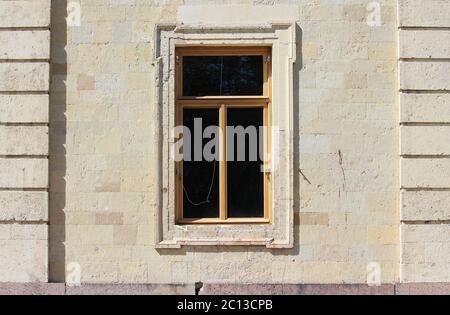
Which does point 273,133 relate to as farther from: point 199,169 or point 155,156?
point 155,156

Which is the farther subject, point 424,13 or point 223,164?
point 223,164

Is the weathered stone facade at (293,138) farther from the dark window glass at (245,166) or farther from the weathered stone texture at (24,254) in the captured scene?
the dark window glass at (245,166)

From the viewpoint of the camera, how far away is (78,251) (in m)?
8.04

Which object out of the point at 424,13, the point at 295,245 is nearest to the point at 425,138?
the point at 424,13

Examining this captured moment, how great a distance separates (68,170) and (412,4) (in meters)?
4.41

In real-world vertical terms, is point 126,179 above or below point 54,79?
below

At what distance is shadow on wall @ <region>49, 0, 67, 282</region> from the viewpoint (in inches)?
316

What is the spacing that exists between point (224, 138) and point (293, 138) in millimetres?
819

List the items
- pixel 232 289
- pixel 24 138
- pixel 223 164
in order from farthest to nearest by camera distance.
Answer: pixel 223 164, pixel 24 138, pixel 232 289

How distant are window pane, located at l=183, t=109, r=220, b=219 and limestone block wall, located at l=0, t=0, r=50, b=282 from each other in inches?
63.7

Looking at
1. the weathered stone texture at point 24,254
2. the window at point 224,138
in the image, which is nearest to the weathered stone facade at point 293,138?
the weathered stone texture at point 24,254

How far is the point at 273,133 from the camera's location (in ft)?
26.6
